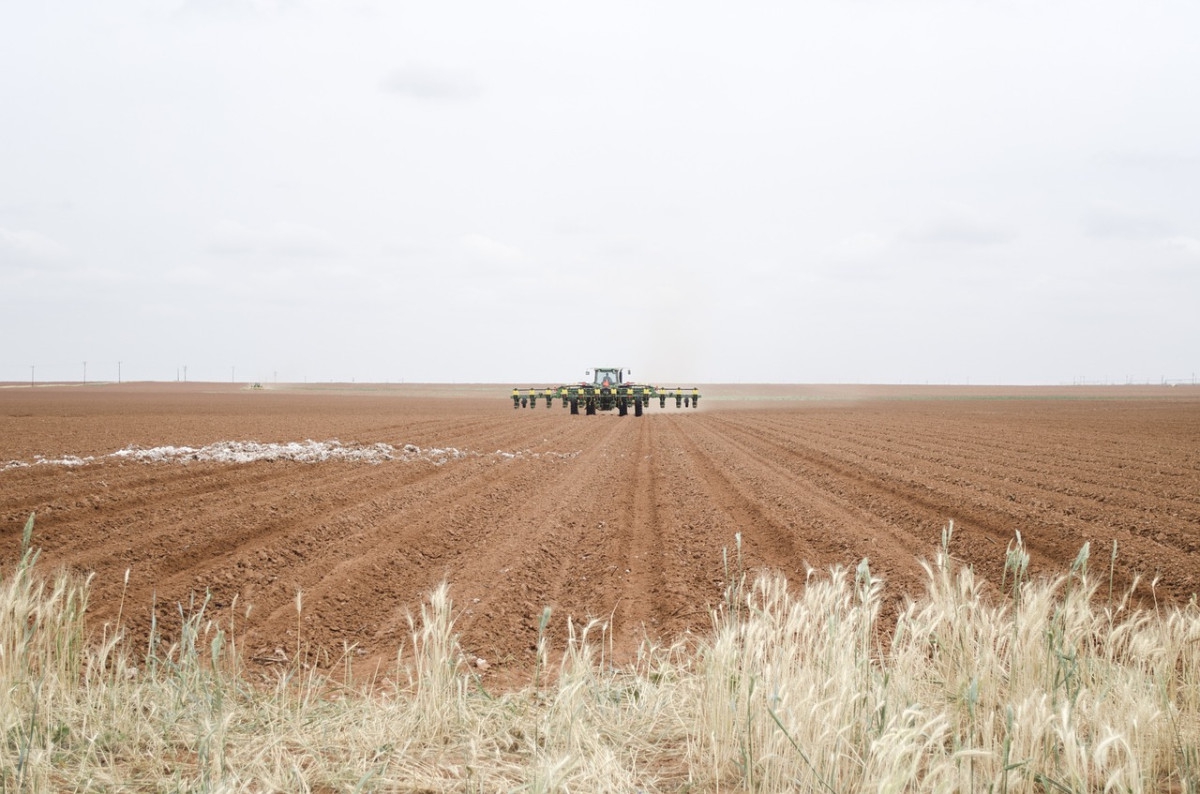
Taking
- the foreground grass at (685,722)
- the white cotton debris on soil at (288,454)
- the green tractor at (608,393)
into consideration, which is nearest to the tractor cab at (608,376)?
the green tractor at (608,393)

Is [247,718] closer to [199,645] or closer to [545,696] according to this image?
[545,696]

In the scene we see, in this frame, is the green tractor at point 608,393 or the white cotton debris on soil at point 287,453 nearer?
the white cotton debris on soil at point 287,453

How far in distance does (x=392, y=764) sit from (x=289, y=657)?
2.65m

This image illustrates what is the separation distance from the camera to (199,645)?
6383 mm

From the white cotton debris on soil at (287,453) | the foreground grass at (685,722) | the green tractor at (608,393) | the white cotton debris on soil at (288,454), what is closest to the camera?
the foreground grass at (685,722)

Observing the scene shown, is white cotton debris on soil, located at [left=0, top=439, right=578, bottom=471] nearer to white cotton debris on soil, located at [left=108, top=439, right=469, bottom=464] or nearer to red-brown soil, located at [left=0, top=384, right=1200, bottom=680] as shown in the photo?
white cotton debris on soil, located at [left=108, top=439, right=469, bottom=464]

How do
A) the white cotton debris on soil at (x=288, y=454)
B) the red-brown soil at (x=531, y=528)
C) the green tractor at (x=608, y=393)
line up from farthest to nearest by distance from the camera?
the green tractor at (x=608, y=393) < the white cotton debris on soil at (x=288, y=454) < the red-brown soil at (x=531, y=528)

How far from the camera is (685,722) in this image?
13.9 ft

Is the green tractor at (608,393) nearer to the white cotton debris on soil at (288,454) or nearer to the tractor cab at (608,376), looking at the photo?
the tractor cab at (608,376)

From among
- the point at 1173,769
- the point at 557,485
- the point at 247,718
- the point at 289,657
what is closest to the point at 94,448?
the point at 557,485

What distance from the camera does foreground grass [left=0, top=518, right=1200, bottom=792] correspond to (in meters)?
3.48

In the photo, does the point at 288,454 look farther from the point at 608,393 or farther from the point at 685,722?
the point at 608,393

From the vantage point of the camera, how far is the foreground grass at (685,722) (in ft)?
11.4

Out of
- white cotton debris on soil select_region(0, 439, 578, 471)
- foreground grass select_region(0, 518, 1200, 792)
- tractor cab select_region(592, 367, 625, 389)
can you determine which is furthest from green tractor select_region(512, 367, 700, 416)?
foreground grass select_region(0, 518, 1200, 792)
